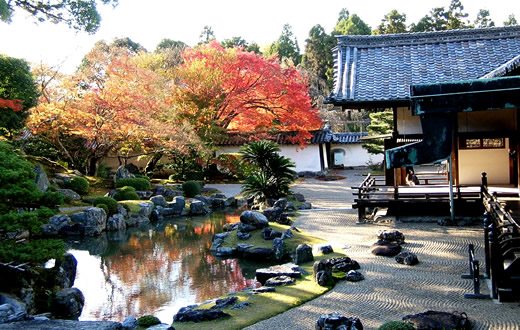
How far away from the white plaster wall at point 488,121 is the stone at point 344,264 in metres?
5.08

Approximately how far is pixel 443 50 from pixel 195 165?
18.0 m

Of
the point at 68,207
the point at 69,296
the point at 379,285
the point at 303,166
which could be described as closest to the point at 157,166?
the point at 303,166

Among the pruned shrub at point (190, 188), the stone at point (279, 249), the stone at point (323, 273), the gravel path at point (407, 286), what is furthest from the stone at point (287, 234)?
the pruned shrub at point (190, 188)

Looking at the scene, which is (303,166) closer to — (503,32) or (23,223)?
(503,32)

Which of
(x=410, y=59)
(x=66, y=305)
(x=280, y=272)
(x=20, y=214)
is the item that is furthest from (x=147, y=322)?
(x=410, y=59)

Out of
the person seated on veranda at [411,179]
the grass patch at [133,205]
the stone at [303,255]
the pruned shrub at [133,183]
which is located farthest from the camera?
the pruned shrub at [133,183]

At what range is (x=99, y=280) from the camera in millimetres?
11125

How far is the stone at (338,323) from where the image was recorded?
554 cm

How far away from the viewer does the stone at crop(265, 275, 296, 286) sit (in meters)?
8.98

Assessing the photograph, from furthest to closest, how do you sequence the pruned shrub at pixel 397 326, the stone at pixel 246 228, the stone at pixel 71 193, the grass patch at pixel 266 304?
the stone at pixel 71 193 < the stone at pixel 246 228 < the grass patch at pixel 266 304 < the pruned shrub at pixel 397 326

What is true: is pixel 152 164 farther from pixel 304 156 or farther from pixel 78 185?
pixel 304 156

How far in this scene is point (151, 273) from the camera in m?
11.5

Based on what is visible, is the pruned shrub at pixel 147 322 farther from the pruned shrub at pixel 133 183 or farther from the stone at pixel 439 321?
the pruned shrub at pixel 133 183

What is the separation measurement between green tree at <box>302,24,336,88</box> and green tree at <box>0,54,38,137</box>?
2879 centimetres
